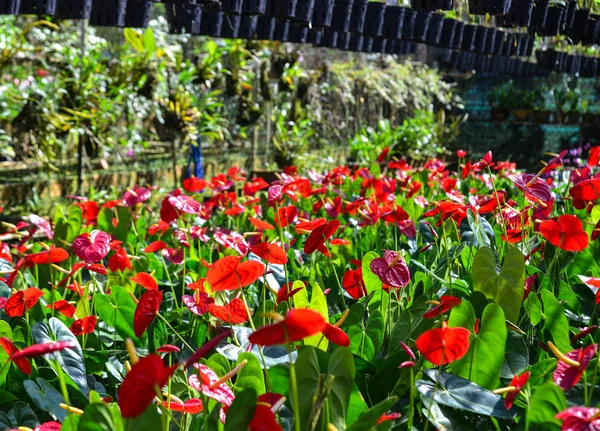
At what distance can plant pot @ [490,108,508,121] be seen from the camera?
11.5 meters

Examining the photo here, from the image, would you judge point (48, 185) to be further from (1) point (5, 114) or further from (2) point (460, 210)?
(2) point (460, 210)

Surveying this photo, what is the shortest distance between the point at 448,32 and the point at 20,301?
3.65 meters

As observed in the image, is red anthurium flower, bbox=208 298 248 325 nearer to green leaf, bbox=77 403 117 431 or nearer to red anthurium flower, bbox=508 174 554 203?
green leaf, bbox=77 403 117 431

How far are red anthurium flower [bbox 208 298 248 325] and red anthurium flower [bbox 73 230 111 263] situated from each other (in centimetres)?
31

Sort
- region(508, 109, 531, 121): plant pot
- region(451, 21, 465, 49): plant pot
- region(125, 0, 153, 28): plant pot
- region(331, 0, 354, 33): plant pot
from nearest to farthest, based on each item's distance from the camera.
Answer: region(125, 0, 153, 28): plant pot → region(331, 0, 354, 33): plant pot → region(451, 21, 465, 49): plant pot → region(508, 109, 531, 121): plant pot

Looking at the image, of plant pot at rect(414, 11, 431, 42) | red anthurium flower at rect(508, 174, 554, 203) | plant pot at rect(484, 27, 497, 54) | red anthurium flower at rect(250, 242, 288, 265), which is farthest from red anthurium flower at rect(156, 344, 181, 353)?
plant pot at rect(484, 27, 497, 54)

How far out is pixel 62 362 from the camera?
101cm

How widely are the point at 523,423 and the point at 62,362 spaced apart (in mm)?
581

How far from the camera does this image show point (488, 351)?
0.86 metres

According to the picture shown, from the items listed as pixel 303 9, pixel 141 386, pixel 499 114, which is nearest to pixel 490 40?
pixel 303 9

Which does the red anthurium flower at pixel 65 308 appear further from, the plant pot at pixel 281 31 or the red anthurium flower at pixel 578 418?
the plant pot at pixel 281 31

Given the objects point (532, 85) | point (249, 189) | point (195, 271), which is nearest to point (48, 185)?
point (249, 189)

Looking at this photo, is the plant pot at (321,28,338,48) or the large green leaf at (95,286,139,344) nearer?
the large green leaf at (95,286,139,344)

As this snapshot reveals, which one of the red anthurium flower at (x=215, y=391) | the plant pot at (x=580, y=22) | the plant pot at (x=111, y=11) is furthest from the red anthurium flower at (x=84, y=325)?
the plant pot at (x=580, y=22)
